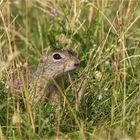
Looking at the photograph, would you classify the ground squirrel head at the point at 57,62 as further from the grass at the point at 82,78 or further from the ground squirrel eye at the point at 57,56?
the grass at the point at 82,78

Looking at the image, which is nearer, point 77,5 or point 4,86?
point 4,86

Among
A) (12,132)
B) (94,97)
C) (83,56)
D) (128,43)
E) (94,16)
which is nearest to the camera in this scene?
(12,132)

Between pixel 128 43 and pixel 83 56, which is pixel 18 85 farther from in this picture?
pixel 128 43

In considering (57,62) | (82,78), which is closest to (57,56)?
(57,62)

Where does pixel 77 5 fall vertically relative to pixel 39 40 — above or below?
above

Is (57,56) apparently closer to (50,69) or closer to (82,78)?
(50,69)

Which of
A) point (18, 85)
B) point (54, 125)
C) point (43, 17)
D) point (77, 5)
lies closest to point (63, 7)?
point (77, 5)

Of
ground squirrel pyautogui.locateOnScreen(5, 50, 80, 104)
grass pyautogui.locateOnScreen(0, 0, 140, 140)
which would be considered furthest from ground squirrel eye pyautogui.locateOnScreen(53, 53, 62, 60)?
grass pyautogui.locateOnScreen(0, 0, 140, 140)
